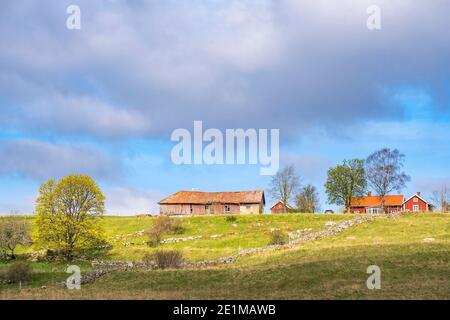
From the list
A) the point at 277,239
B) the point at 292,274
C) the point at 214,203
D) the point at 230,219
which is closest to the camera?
the point at 292,274

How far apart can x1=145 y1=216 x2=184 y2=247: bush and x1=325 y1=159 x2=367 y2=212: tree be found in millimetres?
42587

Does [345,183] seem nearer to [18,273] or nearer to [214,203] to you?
[214,203]

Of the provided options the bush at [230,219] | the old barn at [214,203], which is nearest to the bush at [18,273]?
the bush at [230,219]

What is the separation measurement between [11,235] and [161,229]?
1913cm

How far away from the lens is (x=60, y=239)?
193 feet

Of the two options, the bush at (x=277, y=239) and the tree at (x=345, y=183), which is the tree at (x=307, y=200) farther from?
the bush at (x=277, y=239)

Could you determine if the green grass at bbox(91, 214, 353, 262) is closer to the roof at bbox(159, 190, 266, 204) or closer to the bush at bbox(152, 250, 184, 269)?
the bush at bbox(152, 250, 184, 269)

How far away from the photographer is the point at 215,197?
10612cm

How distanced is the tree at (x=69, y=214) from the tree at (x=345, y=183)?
197 feet

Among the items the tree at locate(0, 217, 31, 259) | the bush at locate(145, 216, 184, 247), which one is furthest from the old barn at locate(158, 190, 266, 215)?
the tree at locate(0, 217, 31, 259)

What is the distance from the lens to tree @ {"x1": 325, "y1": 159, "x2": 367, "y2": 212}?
347ft

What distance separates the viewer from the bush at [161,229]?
66750 mm

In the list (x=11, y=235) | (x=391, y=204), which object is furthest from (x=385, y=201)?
(x=11, y=235)
